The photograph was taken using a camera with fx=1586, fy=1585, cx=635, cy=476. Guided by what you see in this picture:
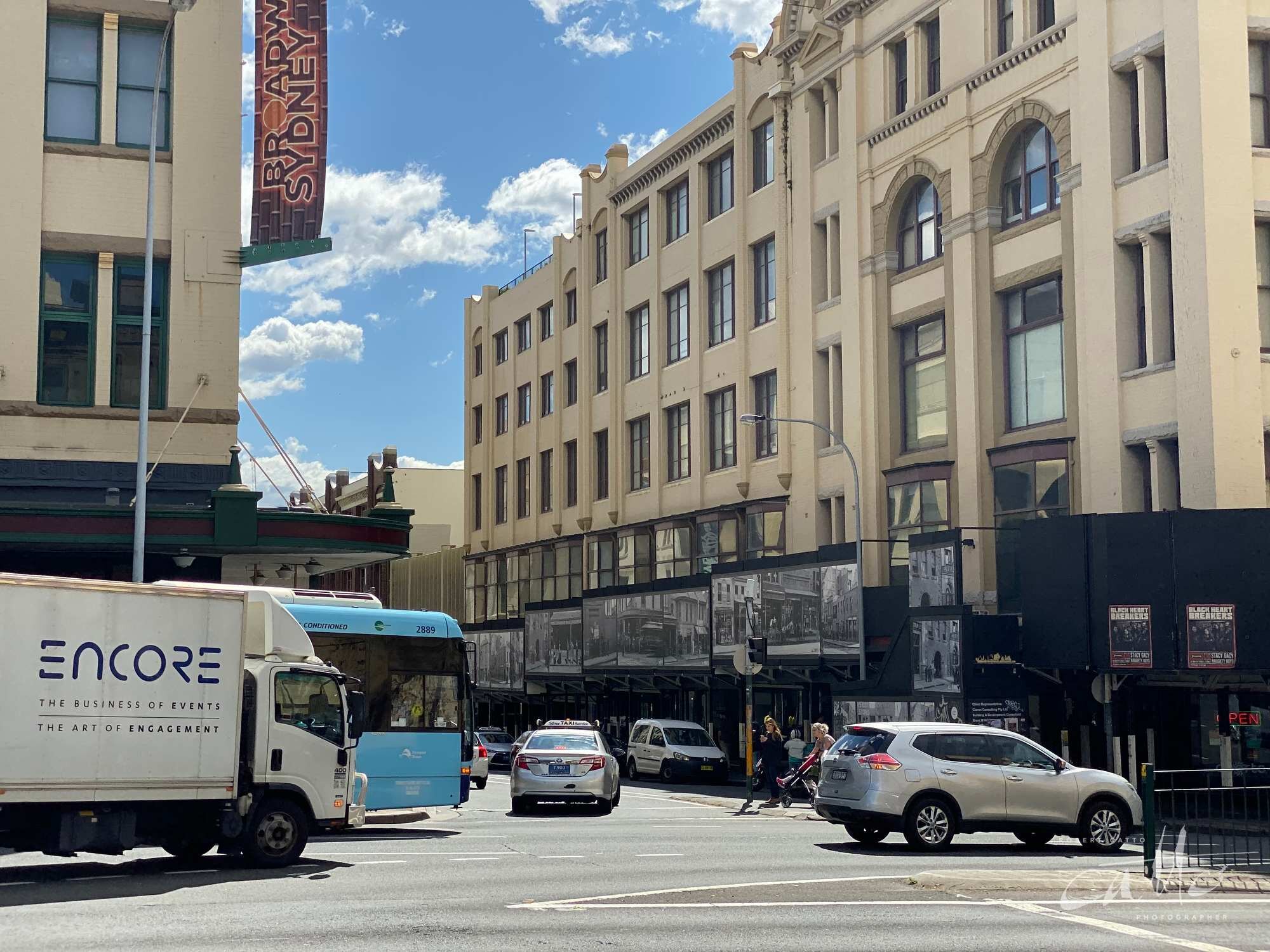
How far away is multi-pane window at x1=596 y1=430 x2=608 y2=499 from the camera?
59500 millimetres

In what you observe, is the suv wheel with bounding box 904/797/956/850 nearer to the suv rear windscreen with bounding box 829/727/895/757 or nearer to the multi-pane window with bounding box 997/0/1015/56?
the suv rear windscreen with bounding box 829/727/895/757

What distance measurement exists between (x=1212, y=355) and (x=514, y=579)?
1613 inches

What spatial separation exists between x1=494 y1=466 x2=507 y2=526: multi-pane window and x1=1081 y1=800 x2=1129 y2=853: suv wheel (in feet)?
165

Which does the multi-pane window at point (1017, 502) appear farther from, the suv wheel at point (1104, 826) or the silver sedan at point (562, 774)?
the suv wheel at point (1104, 826)

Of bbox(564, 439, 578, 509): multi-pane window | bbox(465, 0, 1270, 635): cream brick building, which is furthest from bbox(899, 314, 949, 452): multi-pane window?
bbox(564, 439, 578, 509): multi-pane window

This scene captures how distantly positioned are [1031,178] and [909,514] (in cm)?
864

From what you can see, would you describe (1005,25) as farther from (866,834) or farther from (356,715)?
(356,715)

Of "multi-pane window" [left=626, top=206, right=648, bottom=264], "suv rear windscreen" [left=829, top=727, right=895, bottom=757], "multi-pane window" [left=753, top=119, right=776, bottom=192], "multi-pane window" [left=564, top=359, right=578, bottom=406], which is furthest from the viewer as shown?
"multi-pane window" [left=564, top=359, right=578, bottom=406]

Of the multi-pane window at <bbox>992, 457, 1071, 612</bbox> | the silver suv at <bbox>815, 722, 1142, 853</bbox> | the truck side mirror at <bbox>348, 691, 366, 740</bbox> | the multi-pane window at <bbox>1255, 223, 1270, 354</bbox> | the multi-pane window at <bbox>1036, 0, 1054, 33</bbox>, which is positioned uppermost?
the multi-pane window at <bbox>1036, 0, 1054, 33</bbox>

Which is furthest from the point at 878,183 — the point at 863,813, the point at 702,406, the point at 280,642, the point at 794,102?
the point at 280,642

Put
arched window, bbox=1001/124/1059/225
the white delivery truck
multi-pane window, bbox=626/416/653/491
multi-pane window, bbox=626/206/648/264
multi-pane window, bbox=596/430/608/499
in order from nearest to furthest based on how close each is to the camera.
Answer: the white delivery truck → arched window, bbox=1001/124/1059/225 → multi-pane window, bbox=626/416/653/491 → multi-pane window, bbox=626/206/648/264 → multi-pane window, bbox=596/430/608/499

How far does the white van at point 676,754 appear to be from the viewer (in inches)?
1623

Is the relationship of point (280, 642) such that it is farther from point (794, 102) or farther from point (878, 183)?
point (794, 102)

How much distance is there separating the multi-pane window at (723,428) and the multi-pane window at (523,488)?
17895mm
